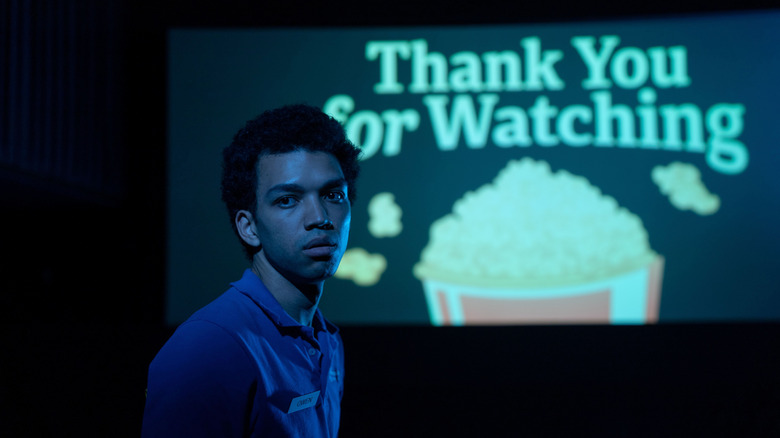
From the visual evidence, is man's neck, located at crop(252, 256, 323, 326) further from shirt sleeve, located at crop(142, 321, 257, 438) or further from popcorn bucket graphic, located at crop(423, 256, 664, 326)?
popcorn bucket graphic, located at crop(423, 256, 664, 326)

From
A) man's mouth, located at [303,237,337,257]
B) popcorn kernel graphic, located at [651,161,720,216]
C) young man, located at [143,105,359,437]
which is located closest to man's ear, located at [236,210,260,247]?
young man, located at [143,105,359,437]

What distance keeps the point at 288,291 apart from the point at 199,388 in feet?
0.87

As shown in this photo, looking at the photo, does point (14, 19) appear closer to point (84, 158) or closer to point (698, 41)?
point (84, 158)

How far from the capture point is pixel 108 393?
2877mm

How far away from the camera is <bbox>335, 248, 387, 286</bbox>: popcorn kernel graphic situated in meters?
2.96

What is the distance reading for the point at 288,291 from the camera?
994 millimetres

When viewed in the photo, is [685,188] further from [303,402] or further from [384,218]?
[303,402]

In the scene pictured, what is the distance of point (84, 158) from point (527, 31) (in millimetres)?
2542

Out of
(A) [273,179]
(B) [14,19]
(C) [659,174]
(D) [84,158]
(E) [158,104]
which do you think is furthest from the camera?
(E) [158,104]

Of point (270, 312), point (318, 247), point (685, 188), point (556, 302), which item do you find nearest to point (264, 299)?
point (270, 312)

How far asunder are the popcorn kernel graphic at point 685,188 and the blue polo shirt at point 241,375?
7.96ft

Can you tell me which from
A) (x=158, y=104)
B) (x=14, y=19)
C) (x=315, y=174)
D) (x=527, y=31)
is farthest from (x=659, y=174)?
(x=14, y=19)

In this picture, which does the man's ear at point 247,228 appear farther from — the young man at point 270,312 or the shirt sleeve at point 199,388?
the shirt sleeve at point 199,388

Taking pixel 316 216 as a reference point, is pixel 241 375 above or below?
below
